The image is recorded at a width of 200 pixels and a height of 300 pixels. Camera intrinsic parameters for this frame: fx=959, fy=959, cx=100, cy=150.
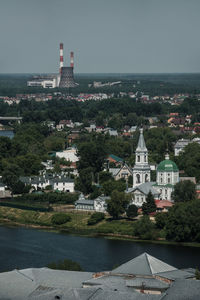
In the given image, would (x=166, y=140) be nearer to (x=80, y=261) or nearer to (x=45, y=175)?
(x=45, y=175)

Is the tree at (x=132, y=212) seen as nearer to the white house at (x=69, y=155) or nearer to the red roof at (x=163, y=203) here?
the red roof at (x=163, y=203)

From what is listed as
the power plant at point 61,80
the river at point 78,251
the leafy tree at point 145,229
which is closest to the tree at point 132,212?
the leafy tree at point 145,229

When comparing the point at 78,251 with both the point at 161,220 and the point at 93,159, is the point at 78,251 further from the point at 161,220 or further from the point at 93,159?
the point at 93,159

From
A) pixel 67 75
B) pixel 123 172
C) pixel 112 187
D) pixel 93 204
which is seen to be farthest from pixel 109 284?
pixel 67 75

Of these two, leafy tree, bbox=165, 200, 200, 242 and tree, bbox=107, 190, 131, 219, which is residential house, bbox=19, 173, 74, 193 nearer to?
tree, bbox=107, 190, 131, 219

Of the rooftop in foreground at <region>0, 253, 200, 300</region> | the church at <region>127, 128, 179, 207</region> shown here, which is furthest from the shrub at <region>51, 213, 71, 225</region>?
the rooftop in foreground at <region>0, 253, 200, 300</region>

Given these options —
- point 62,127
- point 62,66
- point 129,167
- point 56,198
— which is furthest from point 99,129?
point 62,66
